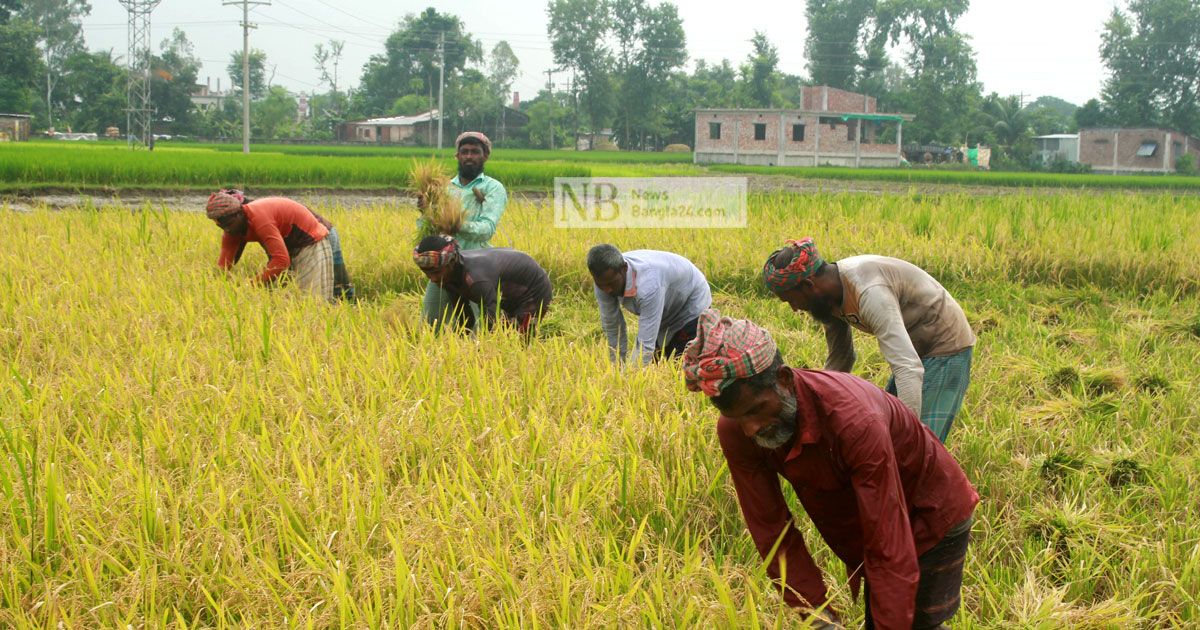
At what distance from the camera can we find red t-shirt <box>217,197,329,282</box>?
514 cm

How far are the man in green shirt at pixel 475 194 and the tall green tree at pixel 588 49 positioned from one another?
48.1 m

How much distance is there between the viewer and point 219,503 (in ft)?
7.80

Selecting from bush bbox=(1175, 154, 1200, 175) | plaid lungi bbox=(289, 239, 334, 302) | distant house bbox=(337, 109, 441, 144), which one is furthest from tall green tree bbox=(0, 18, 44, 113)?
bush bbox=(1175, 154, 1200, 175)

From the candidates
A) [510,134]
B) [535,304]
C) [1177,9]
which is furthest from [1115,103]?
[535,304]

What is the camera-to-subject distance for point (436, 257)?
4.19 m

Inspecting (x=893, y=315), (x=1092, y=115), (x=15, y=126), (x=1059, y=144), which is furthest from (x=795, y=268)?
(x=1059, y=144)

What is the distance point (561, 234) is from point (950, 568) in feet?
19.3

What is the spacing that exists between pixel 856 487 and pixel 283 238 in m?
4.25

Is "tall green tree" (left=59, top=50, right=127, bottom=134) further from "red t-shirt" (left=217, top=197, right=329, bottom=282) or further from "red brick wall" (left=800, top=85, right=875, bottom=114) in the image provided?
"red t-shirt" (left=217, top=197, right=329, bottom=282)

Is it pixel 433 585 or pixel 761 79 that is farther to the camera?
pixel 761 79

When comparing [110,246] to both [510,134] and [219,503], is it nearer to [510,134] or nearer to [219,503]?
[219,503]

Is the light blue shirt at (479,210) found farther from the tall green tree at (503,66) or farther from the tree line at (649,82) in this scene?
the tall green tree at (503,66)

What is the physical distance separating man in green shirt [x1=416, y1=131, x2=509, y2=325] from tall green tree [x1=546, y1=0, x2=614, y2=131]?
158 ft

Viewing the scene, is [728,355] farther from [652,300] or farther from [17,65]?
[17,65]
